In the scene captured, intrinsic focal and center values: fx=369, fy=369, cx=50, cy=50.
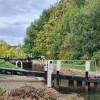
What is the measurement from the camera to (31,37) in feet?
294

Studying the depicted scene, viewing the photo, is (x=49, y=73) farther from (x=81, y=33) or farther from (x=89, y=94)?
(x=81, y=33)

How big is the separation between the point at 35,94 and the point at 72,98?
257 cm

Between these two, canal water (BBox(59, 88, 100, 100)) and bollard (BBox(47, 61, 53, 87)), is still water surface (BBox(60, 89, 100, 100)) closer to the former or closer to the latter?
canal water (BBox(59, 88, 100, 100))

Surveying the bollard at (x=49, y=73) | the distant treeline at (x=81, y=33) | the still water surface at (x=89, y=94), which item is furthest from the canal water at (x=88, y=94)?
the distant treeline at (x=81, y=33)

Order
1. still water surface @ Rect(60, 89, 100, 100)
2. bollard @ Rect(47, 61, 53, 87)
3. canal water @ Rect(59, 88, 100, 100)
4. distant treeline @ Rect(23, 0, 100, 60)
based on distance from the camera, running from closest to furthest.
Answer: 1. still water surface @ Rect(60, 89, 100, 100)
2. canal water @ Rect(59, 88, 100, 100)
3. bollard @ Rect(47, 61, 53, 87)
4. distant treeline @ Rect(23, 0, 100, 60)

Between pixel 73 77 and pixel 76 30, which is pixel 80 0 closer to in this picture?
pixel 76 30

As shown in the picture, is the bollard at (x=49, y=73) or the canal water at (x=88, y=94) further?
the bollard at (x=49, y=73)

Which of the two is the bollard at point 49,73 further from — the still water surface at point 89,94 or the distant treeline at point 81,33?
the distant treeline at point 81,33

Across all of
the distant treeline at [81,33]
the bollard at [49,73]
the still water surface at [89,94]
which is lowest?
the still water surface at [89,94]

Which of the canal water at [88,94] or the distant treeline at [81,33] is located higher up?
the distant treeline at [81,33]

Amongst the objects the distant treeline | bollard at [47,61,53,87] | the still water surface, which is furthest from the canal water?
the distant treeline

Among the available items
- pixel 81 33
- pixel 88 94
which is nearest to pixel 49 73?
pixel 88 94

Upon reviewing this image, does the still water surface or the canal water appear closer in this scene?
the still water surface

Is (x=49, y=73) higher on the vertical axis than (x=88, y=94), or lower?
higher
